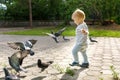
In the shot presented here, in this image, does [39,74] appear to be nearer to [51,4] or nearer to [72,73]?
[72,73]

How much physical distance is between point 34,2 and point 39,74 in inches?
963

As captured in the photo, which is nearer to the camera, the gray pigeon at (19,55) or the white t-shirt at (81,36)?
the gray pigeon at (19,55)

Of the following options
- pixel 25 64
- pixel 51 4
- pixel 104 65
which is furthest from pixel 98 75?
pixel 51 4

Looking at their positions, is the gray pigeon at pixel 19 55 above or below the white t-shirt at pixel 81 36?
below

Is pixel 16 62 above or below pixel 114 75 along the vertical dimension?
above

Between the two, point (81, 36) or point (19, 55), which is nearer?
point (19, 55)

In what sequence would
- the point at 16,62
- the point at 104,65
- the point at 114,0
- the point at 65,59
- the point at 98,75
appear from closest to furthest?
the point at 16,62 → the point at 98,75 → the point at 104,65 → the point at 65,59 → the point at 114,0

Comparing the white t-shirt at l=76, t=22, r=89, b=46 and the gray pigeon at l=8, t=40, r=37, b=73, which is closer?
the gray pigeon at l=8, t=40, r=37, b=73

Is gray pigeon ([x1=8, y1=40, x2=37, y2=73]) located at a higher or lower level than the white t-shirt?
lower

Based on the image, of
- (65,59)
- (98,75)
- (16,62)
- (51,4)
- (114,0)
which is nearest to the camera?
(16,62)

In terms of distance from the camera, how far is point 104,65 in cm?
627

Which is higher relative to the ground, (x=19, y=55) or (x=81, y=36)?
(x=81, y=36)

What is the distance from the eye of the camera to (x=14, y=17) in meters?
30.7

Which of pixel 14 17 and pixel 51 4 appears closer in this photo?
pixel 51 4
